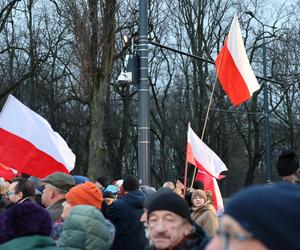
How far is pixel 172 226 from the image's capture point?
3.39m

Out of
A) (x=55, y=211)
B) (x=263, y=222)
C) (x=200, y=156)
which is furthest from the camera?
(x=200, y=156)

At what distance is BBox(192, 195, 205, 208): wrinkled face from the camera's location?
7316 mm

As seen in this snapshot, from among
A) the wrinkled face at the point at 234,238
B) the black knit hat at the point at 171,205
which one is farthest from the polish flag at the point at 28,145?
the wrinkled face at the point at 234,238

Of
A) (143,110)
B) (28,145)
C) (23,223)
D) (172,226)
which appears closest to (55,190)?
(23,223)

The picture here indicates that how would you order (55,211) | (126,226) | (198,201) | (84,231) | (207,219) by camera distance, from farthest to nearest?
(198,201), (207,219), (126,226), (55,211), (84,231)

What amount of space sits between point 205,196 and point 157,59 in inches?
1241

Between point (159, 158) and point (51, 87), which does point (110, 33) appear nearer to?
point (51, 87)

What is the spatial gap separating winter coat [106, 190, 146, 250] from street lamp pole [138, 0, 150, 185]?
415cm

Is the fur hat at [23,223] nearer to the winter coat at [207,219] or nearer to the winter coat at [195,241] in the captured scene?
the winter coat at [195,241]

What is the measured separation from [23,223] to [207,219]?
12.8ft

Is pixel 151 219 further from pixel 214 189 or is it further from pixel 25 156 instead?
pixel 214 189

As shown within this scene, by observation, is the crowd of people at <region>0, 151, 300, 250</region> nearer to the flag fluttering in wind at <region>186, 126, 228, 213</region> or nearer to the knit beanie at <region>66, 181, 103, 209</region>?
the knit beanie at <region>66, 181, 103, 209</region>

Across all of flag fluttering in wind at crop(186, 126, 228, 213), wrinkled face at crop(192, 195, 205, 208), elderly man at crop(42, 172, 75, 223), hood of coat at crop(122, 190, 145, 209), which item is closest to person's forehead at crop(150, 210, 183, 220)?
elderly man at crop(42, 172, 75, 223)

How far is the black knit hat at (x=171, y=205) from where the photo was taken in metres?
3.45
